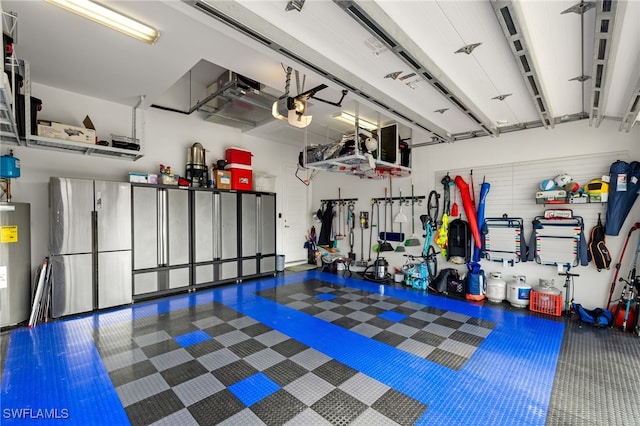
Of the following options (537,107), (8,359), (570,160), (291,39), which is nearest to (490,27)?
(291,39)

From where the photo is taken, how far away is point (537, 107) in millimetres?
3471

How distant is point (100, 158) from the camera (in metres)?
4.86

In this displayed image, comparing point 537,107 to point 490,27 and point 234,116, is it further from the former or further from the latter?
point 234,116

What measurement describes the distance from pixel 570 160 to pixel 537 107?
1.52 metres

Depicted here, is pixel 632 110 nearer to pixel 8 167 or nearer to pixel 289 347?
pixel 289 347

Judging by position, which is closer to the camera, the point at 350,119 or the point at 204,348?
the point at 204,348

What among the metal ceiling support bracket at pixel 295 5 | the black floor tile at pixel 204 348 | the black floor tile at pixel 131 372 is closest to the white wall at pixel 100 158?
the black floor tile at pixel 131 372

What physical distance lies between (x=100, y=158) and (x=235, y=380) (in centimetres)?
461

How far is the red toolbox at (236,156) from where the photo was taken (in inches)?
243

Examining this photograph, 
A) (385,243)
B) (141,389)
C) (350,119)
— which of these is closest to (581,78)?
(350,119)

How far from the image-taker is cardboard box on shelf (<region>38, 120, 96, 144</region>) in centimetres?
375

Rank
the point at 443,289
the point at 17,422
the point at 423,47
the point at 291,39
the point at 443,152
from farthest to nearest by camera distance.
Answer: the point at 443,152, the point at 443,289, the point at 423,47, the point at 291,39, the point at 17,422

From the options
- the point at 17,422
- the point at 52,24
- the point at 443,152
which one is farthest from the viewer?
the point at 443,152

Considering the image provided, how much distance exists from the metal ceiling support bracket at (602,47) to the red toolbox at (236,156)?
18.7 ft
